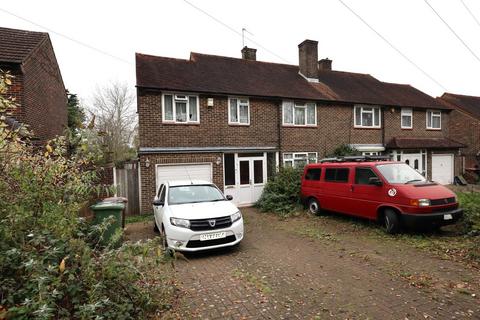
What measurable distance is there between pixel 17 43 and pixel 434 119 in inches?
881

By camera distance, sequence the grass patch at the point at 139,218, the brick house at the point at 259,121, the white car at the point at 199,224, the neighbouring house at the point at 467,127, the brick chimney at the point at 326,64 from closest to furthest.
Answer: the white car at the point at 199,224
the grass patch at the point at 139,218
the brick house at the point at 259,121
the brick chimney at the point at 326,64
the neighbouring house at the point at 467,127

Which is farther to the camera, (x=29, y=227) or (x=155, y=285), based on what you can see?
(x=155, y=285)

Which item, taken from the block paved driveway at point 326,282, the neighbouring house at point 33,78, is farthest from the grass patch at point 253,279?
the neighbouring house at point 33,78

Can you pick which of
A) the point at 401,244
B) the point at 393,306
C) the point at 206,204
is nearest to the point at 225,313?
the point at 393,306

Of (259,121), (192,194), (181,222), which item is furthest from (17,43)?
(181,222)

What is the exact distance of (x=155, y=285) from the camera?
385cm

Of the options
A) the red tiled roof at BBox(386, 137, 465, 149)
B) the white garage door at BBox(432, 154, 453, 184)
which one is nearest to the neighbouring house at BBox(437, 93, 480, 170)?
the white garage door at BBox(432, 154, 453, 184)

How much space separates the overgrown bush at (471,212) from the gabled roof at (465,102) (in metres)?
20.4

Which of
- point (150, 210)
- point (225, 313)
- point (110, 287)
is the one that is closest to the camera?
point (110, 287)

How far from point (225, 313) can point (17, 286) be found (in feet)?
7.79

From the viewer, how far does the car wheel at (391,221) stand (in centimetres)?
683

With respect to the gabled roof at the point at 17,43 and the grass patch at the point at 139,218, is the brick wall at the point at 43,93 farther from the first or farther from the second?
the grass patch at the point at 139,218

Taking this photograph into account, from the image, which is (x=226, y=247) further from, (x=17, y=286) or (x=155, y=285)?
(x=17, y=286)

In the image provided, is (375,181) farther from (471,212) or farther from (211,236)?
(211,236)
